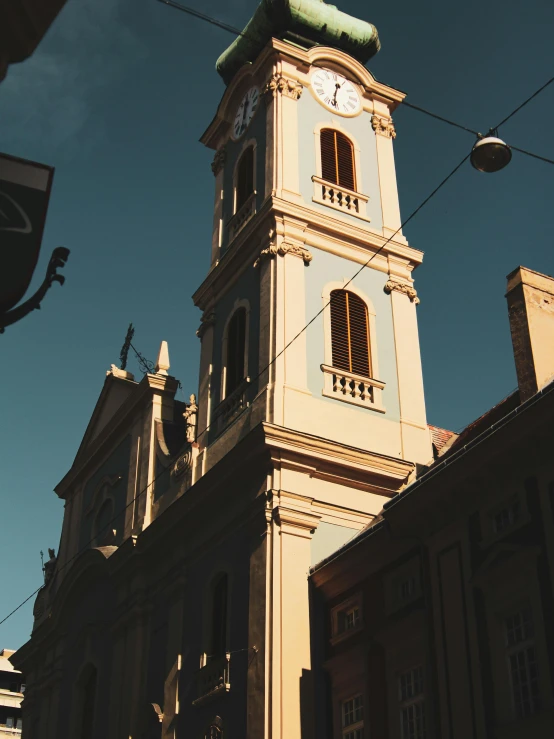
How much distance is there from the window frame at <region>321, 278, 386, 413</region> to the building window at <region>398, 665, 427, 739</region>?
7257mm

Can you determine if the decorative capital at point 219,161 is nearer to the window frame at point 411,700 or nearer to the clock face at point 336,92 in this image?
the clock face at point 336,92

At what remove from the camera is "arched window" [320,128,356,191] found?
25.6 metres

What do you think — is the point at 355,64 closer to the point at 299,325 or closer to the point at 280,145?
the point at 280,145

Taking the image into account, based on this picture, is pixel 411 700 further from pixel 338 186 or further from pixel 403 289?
pixel 338 186

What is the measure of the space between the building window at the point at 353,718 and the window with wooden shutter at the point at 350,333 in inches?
301

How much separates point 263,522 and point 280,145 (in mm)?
10124

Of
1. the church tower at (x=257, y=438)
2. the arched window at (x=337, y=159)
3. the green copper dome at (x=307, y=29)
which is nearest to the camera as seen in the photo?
the church tower at (x=257, y=438)

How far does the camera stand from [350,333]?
22.7 m

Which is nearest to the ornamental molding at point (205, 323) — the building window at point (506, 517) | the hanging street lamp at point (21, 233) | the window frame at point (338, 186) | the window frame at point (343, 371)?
the window frame at point (343, 371)

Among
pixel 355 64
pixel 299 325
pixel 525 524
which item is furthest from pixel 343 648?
pixel 355 64

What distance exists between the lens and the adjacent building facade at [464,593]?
13179mm

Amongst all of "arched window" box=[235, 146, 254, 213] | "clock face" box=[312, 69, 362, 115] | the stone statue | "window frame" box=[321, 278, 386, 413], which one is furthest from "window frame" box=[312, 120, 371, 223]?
the stone statue

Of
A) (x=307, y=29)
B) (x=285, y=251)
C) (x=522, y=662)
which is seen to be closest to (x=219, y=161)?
(x=307, y=29)

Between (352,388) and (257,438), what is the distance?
330cm
